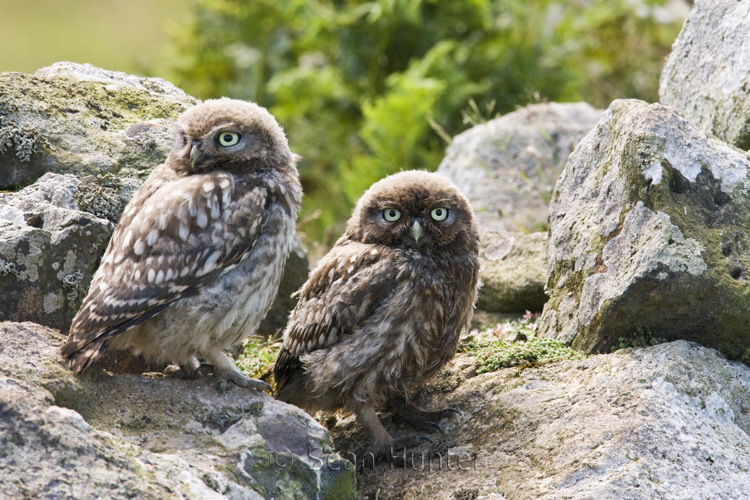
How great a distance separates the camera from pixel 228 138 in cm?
390

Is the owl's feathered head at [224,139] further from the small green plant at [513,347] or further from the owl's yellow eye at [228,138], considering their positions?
the small green plant at [513,347]

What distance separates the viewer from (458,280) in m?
4.23

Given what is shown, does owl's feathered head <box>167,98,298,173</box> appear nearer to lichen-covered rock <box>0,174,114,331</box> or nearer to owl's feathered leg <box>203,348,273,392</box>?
lichen-covered rock <box>0,174,114,331</box>

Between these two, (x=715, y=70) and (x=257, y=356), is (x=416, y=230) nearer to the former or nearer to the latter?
(x=257, y=356)

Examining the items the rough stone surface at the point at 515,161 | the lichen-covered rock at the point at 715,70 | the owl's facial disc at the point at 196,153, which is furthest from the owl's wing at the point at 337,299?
the rough stone surface at the point at 515,161

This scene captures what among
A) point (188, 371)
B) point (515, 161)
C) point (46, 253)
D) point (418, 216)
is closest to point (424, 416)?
point (418, 216)

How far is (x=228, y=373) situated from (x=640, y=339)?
2193 millimetres

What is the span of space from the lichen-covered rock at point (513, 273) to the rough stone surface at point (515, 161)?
2.91ft

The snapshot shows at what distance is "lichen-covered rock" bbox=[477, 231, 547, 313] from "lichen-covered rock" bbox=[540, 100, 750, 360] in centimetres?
101

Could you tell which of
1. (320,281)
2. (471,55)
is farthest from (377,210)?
(471,55)

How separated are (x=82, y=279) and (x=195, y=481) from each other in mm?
1629

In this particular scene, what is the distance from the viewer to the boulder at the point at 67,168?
3773 millimetres

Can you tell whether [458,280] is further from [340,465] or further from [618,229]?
[340,465]

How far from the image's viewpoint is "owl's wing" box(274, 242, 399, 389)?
4016mm
